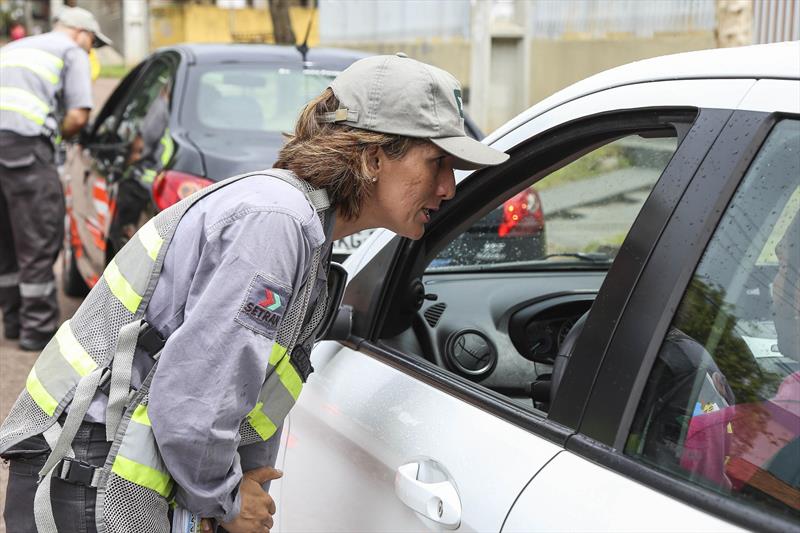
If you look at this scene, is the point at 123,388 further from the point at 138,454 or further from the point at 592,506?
the point at 592,506

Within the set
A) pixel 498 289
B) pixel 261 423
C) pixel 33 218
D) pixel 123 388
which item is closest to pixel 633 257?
pixel 261 423

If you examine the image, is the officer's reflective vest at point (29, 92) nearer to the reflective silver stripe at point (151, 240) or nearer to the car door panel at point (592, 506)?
the reflective silver stripe at point (151, 240)

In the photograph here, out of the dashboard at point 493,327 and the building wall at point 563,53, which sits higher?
the building wall at point 563,53

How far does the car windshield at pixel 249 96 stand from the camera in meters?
5.77

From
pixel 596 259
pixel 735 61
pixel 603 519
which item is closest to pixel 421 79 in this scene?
pixel 735 61

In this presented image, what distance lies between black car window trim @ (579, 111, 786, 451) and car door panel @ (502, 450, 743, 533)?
0.21ft

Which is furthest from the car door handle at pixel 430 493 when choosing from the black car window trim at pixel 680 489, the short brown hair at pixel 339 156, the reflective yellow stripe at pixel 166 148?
the reflective yellow stripe at pixel 166 148

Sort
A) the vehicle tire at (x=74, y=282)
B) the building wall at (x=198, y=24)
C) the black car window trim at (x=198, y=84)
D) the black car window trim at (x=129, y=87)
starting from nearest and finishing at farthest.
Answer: the black car window trim at (x=198, y=84), the black car window trim at (x=129, y=87), the vehicle tire at (x=74, y=282), the building wall at (x=198, y=24)

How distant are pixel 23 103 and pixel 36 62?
0.29 m

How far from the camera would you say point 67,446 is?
1.88 m

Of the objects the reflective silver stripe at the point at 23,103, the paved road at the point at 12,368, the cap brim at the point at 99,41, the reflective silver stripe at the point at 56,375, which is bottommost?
the paved road at the point at 12,368

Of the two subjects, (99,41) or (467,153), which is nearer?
(467,153)

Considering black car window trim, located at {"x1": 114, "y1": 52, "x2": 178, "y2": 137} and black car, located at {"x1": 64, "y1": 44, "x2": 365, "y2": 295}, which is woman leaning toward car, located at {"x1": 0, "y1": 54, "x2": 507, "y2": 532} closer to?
black car, located at {"x1": 64, "y1": 44, "x2": 365, "y2": 295}

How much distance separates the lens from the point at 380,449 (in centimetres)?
213
